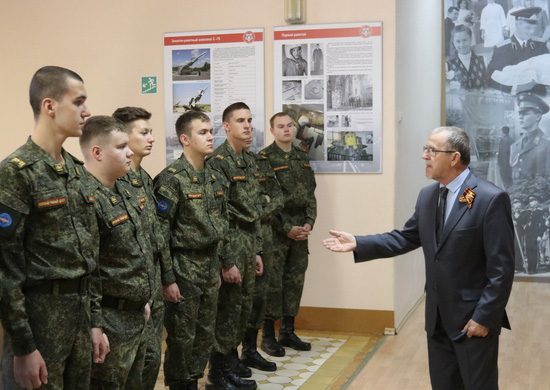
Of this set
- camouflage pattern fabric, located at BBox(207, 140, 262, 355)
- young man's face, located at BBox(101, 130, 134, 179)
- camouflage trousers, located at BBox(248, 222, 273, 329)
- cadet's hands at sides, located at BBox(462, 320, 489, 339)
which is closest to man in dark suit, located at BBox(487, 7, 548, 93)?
camouflage trousers, located at BBox(248, 222, 273, 329)

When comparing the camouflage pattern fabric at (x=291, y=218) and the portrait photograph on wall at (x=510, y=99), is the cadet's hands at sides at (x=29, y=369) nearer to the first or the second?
the camouflage pattern fabric at (x=291, y=218)

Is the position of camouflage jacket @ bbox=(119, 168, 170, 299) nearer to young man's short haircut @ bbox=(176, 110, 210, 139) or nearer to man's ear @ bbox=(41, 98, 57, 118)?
young man's short haircut @ bbox=(176, 110, 210, 139)

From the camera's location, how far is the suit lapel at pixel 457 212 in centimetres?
307

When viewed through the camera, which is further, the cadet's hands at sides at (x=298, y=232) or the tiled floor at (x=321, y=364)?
the cadet's hands at sides at (x=298, y=232)

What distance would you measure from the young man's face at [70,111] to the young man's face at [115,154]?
44cm

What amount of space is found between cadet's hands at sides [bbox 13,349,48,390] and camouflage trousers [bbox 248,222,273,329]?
8.52 feet

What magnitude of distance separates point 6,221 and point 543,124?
7100 mm

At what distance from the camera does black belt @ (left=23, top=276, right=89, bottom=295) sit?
244 centimetres

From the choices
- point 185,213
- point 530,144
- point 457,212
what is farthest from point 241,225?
point 530,144

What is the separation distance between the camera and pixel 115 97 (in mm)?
6141

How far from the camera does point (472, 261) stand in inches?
120

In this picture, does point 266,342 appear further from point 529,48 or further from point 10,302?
point 529,48

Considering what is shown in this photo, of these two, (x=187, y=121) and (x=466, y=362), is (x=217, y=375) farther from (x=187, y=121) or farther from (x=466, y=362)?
(x=466, y=362)

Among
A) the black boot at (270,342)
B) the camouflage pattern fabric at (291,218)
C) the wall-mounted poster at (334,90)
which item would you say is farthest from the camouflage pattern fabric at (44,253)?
the wall-mounted poster at (334,90)
